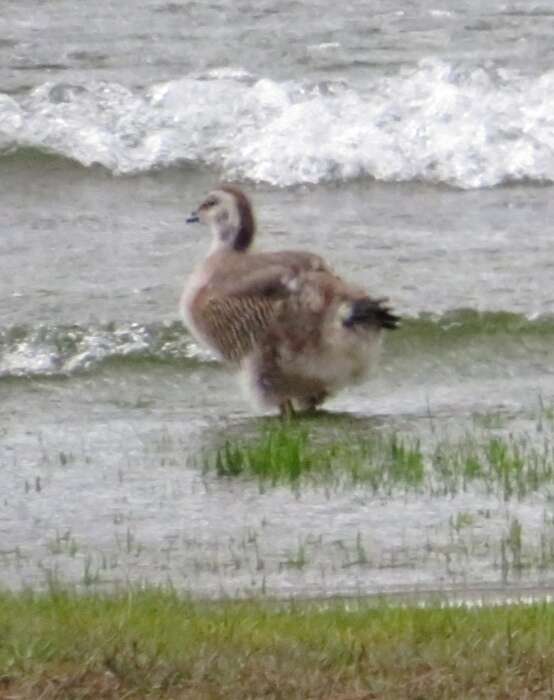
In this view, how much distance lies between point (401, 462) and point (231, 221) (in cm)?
250

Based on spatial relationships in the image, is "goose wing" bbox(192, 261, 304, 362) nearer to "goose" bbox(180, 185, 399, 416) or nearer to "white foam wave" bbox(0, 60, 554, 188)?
"goose" bbox(180, 185, 399, 416)

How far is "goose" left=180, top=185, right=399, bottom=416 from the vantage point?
33.3ft

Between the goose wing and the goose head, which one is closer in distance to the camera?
the goose wing

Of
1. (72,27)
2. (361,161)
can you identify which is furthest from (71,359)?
(72,27)

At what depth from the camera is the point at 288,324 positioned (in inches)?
404

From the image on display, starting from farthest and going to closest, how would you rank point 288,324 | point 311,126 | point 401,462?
point 311,126
point 288,324
point 401,462

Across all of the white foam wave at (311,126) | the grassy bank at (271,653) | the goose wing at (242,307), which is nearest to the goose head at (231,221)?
the goose wing at (242,307)

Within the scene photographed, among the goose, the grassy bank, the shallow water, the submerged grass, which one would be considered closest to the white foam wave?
the shallow water

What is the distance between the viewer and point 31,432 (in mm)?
10055

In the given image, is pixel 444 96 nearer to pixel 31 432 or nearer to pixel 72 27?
pixel 72 27

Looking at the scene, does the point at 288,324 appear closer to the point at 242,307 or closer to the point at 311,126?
the point at 242,307

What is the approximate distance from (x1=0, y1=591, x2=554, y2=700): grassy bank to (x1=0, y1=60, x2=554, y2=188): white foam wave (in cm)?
1082

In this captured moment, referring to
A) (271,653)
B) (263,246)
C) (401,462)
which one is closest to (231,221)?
(401,462)

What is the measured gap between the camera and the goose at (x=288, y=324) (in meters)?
10.2
